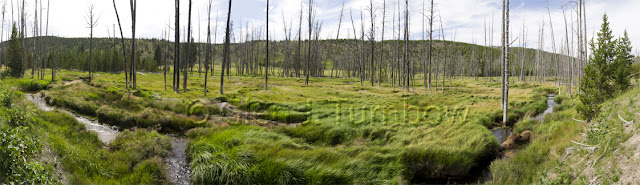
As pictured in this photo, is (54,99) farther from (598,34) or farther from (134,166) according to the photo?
(598,34)

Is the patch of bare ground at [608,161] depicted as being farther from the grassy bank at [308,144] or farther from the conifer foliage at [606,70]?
the conifer foliage at [606,70]

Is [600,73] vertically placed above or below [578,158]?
above

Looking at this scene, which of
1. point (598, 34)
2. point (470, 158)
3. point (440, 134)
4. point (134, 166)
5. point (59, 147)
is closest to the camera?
point (59, 147)

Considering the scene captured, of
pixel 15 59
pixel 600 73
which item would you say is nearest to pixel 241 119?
pixel 600 73

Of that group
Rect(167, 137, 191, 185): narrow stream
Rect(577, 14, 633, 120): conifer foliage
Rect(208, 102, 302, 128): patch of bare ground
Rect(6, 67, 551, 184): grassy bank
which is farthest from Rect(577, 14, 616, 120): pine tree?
Rect(167, 137, 191, 185): narrow stream

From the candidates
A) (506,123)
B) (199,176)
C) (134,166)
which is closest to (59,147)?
(134,166)

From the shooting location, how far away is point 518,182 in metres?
8.29

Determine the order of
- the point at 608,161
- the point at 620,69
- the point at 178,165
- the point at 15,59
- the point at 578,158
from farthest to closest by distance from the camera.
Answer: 1. the point at 15,59
2. the point at 620,69
3. the point at 178,165
4. the point at 578,158
5. the point at 608,161

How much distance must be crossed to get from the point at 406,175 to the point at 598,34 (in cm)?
1280

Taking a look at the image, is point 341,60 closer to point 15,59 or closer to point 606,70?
point 15,59

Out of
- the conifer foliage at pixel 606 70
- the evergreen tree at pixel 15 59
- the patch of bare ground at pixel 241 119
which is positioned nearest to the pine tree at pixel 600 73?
the conifer foliage at pixel 606 70

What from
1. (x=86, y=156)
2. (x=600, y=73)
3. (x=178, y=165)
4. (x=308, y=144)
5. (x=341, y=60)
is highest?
(x=341, y=60)

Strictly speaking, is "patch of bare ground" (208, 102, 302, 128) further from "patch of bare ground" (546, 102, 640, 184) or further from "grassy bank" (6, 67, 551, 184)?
"patch of bare ground" (546, 102, 640, 184)

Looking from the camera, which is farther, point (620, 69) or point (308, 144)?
point (620, 69)
